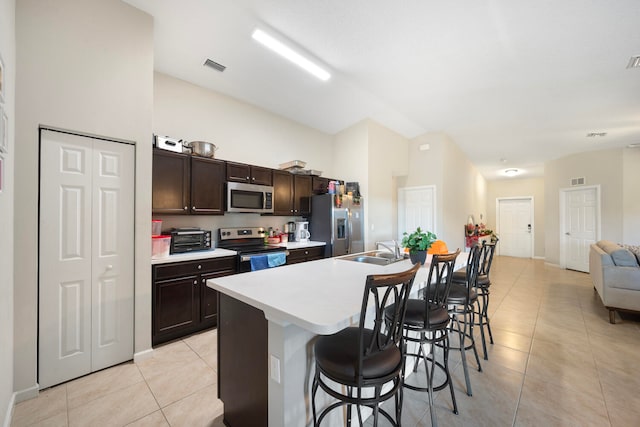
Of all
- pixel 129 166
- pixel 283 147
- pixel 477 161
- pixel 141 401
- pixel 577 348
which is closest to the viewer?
pixel 141 401

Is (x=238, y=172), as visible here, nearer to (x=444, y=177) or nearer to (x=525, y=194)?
(x=444, y=177)

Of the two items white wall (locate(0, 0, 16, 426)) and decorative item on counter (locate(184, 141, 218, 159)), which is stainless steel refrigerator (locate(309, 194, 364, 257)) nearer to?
decorative item on counter (locate(184, 141, 218, 159))

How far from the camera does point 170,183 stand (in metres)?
2.88

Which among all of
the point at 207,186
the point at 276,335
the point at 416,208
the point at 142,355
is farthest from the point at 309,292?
the point at 416,208

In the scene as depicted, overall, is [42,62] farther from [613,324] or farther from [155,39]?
[613,324]

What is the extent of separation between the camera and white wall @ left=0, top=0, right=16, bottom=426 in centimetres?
147

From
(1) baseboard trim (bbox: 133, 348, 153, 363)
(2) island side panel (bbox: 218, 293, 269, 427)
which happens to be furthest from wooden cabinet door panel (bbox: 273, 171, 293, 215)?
(2) island side panel (bbox: 218, 293, 269, 427)

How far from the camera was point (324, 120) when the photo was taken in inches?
193

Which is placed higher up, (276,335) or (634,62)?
(634,62)

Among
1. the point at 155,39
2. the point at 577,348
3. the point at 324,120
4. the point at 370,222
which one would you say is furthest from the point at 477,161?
the point at 155,39

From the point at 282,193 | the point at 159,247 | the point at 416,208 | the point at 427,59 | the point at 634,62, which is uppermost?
the point at 427,59

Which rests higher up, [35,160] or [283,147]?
[283,147]

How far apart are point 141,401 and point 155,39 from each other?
3.44 meters

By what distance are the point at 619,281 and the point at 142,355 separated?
18.0ft
